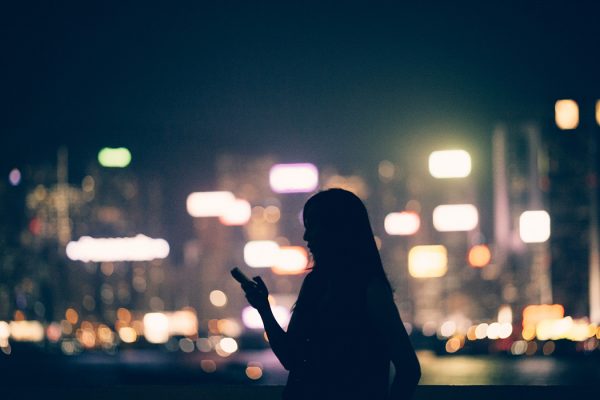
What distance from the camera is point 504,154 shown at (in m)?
169

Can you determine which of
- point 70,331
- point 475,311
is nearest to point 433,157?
point 70,331

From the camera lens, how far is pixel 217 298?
5344 inches

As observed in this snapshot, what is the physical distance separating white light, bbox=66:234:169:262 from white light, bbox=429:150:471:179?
1595 cm

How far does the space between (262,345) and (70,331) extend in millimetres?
42941

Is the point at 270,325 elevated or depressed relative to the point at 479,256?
depressed

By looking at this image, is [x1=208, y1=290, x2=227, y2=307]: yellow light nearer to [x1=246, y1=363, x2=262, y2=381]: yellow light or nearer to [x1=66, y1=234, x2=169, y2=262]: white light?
[x1=66, y1=234, x2=169, y2=262]: white light

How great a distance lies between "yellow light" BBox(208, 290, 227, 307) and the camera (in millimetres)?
135250

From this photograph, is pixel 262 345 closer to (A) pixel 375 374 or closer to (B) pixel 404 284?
(B) pixel 404 284

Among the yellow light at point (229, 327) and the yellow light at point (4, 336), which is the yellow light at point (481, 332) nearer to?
the yellow light at point (229, 327)

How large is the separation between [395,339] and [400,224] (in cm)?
7922

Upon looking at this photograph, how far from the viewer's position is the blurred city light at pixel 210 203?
6744cm

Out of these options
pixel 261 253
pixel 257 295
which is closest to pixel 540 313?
pixel 261 253

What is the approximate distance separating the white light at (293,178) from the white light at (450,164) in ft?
21.0

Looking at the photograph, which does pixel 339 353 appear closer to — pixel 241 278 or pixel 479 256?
pixel 241 278
